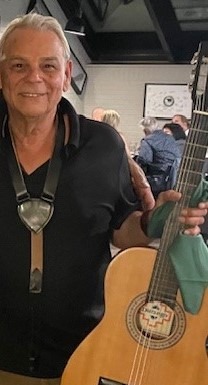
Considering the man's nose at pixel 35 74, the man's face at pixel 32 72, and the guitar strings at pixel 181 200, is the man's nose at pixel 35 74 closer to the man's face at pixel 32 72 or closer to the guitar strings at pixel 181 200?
the man's face at pixel 32 72

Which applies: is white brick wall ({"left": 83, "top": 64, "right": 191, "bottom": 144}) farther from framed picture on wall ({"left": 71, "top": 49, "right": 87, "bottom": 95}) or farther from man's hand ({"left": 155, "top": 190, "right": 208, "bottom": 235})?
man's hand ({"left": 155, "top": 190, "right": 208, "bottom": 235})

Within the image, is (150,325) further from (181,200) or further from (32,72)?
(32,72)

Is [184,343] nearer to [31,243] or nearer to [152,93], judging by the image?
[31,243]

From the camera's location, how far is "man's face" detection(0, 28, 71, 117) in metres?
1.48

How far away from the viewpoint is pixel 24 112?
149 cm

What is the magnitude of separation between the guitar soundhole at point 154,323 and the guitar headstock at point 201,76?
0.51 m

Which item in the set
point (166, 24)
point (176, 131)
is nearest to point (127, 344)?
point (176, 131)

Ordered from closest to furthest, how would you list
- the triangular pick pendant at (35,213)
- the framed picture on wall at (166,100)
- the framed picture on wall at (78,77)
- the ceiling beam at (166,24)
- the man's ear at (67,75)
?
the triangular pick pendant at (35,213) < the man's ear at (67,75) < the ceiling beam at (166,24) < the framed picture on wall at (78,77) < the framed picture on wall at (166,100)

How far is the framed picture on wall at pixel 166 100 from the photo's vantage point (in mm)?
8141

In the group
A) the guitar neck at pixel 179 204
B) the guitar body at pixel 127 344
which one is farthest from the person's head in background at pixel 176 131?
the guitar body at pixel 127 344

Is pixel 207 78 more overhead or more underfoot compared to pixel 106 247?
more overhead

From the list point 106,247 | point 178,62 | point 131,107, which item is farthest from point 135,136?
point 106,247

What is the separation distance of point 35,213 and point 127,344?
0.40m

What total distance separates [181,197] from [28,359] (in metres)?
0.60
